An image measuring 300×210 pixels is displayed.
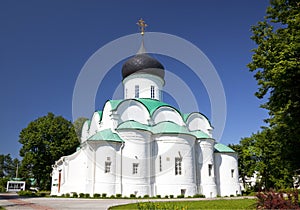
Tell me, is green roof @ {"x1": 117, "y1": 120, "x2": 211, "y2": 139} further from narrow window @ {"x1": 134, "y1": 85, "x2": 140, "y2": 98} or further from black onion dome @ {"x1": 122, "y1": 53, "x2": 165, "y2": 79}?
black onion dome @ {"x1": 122, "y1": 53, "x2": 165, "y2": 79}

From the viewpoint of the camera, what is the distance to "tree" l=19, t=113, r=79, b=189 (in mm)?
31688

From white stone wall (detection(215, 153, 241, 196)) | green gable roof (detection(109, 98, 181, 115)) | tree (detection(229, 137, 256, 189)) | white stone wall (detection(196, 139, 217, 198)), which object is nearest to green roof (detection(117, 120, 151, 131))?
green gable roof (detection(109, 98, 181, 115))

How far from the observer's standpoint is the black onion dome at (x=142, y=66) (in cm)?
2738

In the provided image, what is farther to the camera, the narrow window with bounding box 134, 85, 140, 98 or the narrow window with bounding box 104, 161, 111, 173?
the narrow window with bounding box 134, 85, 140, 98

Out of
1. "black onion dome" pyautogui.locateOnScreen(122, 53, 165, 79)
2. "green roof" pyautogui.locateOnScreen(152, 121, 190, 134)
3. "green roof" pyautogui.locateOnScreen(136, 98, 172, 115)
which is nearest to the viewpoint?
"green roof" pyautogui.locateOnScreen(152, 121, 190, 134)

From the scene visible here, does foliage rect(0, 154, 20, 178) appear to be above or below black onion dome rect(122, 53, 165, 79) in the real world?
below

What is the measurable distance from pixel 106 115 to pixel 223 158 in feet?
39.7

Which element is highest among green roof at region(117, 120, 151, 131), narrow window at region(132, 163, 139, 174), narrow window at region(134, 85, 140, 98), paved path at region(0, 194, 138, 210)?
narrow window at region(134, 85, 140, 98)

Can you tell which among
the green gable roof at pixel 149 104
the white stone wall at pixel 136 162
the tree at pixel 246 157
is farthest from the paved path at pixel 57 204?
the tree at pixel 246 157

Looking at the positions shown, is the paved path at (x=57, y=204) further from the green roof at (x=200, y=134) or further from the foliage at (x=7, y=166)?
the foliage at (x=7, y=166)

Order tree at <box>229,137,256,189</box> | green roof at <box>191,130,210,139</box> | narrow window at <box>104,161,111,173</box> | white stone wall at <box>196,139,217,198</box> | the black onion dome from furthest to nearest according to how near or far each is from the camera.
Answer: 1. tree at <box>229,137,256,189</box>
2. the black onion dome
3. green roof at <box>191,130,210,139</box>
4. white stone wall at <box>196,139,217,198</box>
5. narrow window at <box>104,161,111,173</box>

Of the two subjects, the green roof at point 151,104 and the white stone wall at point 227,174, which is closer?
the green roof at point 151,104

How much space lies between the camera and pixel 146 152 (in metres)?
22.3

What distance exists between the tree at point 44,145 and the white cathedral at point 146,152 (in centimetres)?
480
